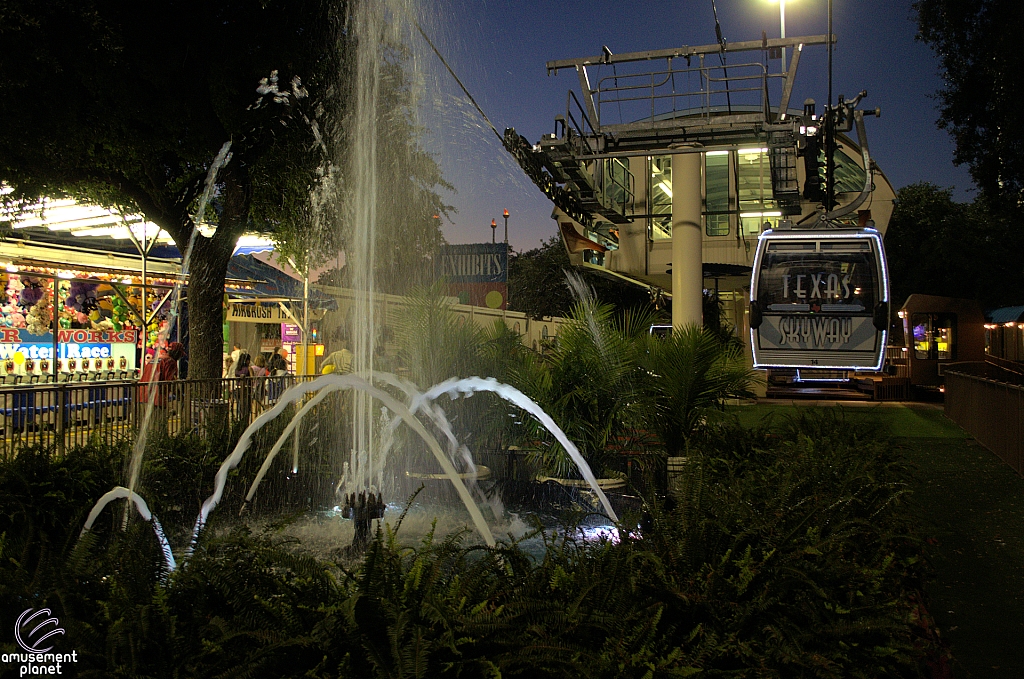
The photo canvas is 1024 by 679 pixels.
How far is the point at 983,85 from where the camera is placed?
16.9 m

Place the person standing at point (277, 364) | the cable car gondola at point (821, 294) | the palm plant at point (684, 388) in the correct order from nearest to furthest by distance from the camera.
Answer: the palm plant at point (684, 388) < the cable car gondola at point (821, 294) < the person standing at point (277, 364)

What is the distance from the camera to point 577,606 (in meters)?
2.87

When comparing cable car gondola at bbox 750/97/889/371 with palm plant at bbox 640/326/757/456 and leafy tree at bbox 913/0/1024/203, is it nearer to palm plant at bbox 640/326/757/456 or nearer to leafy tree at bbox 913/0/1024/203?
palm plant at bbox 640/326/757/456

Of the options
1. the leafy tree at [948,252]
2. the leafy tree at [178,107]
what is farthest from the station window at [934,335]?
the leafy tree at [178,107]

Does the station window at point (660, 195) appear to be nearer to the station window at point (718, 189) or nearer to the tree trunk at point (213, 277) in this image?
the station window at point (718, 189)

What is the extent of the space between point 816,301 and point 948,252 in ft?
137

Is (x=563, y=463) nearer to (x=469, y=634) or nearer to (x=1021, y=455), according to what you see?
(x=469, y=634)

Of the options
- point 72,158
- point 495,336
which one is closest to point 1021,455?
point 495,336

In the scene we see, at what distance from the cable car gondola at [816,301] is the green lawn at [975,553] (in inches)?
79.0

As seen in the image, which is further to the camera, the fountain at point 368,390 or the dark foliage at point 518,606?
the fountain at point 368,390

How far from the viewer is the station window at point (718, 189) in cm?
2559

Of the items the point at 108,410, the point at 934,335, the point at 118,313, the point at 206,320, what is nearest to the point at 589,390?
the point at 108,410

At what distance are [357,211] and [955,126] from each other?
53.8ft

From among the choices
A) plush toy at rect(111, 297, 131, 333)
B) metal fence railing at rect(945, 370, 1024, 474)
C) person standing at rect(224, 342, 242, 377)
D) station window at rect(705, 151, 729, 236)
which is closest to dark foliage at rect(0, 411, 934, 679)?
metal fence railing at rect(945, 370, 1024, 474)
